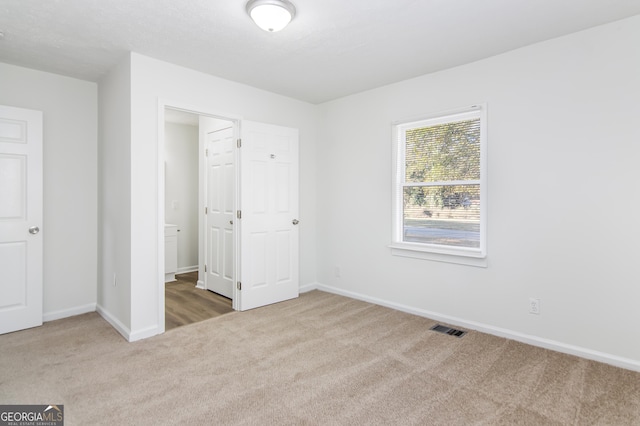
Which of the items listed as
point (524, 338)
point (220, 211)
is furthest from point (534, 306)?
point (220, 211)

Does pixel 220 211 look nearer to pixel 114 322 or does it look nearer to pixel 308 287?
pixel 308 287

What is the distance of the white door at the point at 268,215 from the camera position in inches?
153

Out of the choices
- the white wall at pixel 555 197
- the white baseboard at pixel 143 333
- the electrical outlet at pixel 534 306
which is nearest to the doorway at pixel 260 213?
the white baseboard at pixel 143 333

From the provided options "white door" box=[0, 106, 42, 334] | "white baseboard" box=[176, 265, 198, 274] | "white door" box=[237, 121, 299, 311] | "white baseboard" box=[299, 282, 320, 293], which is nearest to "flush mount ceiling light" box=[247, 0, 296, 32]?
"white door" box=[237, 121, 299, 311]

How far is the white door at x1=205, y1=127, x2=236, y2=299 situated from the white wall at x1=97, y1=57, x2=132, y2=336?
4.22 ft

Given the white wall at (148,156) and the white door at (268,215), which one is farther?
the white door at (268,215)

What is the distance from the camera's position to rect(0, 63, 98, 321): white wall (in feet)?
11.5

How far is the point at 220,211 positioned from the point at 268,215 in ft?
2.64

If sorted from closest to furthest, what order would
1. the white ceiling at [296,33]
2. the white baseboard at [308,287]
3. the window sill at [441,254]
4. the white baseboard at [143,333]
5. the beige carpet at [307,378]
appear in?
the beige carpet at [307,378], the white ceiling at [296,33], the white baseboard at [143,333], the window sill at [441,254], the white baseboard at [308,287]

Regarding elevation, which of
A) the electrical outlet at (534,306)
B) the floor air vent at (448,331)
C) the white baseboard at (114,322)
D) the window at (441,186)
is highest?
the window at (441,186)

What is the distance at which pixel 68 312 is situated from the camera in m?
3.66

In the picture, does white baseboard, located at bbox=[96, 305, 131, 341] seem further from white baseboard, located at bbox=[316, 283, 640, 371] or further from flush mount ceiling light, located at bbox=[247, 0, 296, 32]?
flush mount ceiling light, located at bbox=[247, 0, 296, 32]

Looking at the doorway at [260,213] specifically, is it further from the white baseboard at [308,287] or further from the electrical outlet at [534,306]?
the electrical outlet at [534,306]

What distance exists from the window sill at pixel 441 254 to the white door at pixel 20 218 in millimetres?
3702
